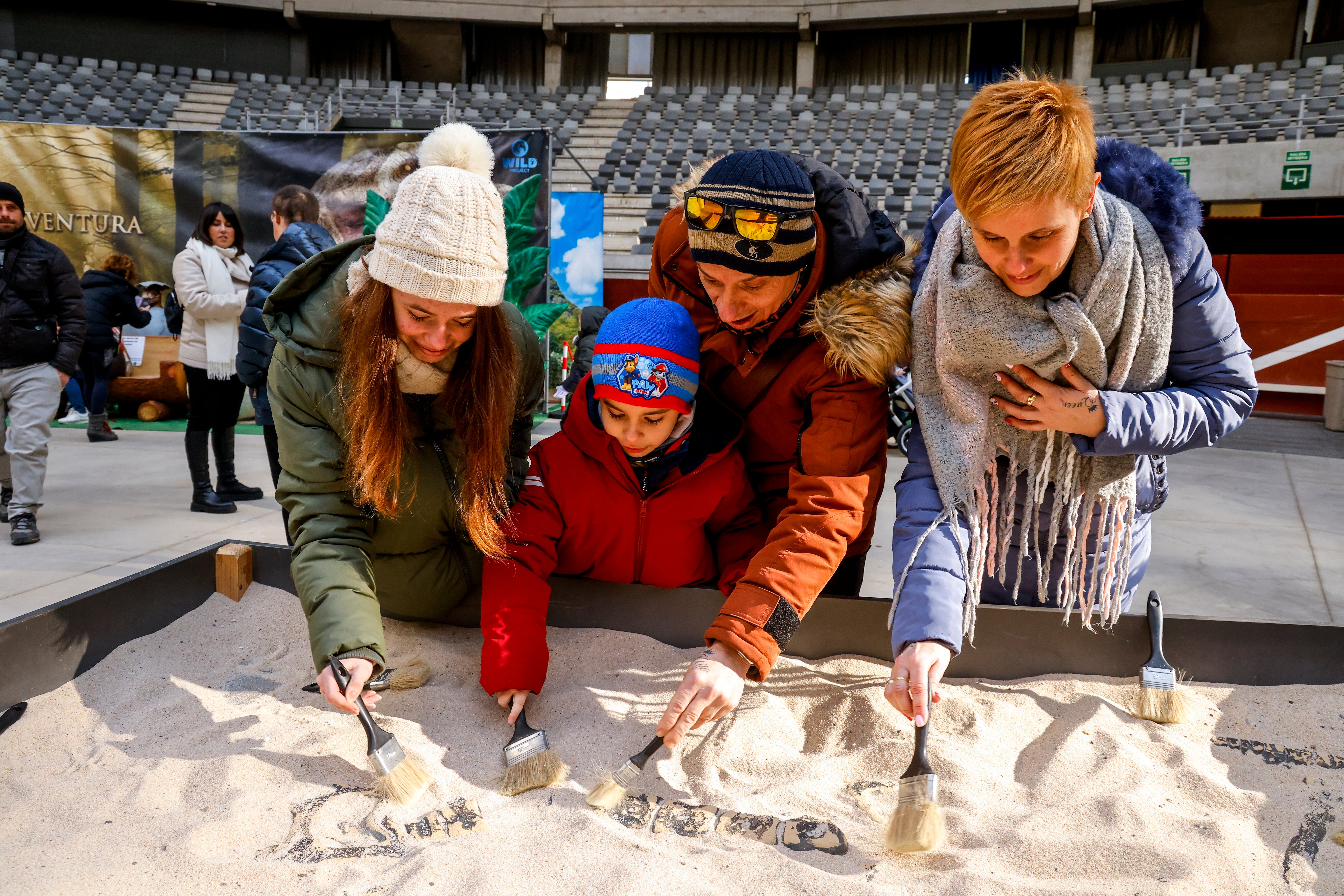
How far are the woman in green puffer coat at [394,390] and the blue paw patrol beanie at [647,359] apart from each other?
0.22 metres

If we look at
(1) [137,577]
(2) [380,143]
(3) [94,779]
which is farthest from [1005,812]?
(2) [380,143]

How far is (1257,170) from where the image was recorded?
34.4ft

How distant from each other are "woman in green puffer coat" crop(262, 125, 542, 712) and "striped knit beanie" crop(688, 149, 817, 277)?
0.41 metres

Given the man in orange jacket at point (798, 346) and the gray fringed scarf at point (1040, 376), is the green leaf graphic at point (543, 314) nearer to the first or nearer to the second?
the man in orange jacket at point (798, 346)

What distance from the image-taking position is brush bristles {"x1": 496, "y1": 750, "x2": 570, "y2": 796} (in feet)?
5.06

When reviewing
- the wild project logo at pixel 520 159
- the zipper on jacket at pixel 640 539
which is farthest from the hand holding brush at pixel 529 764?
the wild project logo at pixel 520 159

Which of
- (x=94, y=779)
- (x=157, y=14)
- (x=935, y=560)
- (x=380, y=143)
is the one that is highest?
(x=157, y=14)

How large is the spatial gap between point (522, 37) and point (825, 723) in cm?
1956

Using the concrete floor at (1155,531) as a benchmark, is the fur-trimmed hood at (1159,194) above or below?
above

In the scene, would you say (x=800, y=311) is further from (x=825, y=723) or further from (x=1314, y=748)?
(x=1314, y=748)

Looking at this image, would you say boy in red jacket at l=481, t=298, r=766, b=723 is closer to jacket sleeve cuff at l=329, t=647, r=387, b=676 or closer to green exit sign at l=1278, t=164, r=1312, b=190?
jacket sleeve cuff at l=329, t=647, r=387, b=676

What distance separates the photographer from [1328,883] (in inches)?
50.3

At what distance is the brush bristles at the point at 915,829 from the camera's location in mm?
1350

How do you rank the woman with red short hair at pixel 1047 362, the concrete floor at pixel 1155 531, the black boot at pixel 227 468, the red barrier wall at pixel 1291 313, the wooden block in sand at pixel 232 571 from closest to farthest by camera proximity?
the woman with red short hair at pixel 1047 362 < the wooden block in sand at pixel 232 571 < the concrete floor at pixel 1155 531 < the black boot at pixel 227 468 < the red barrier wall at pixel 1291 313
